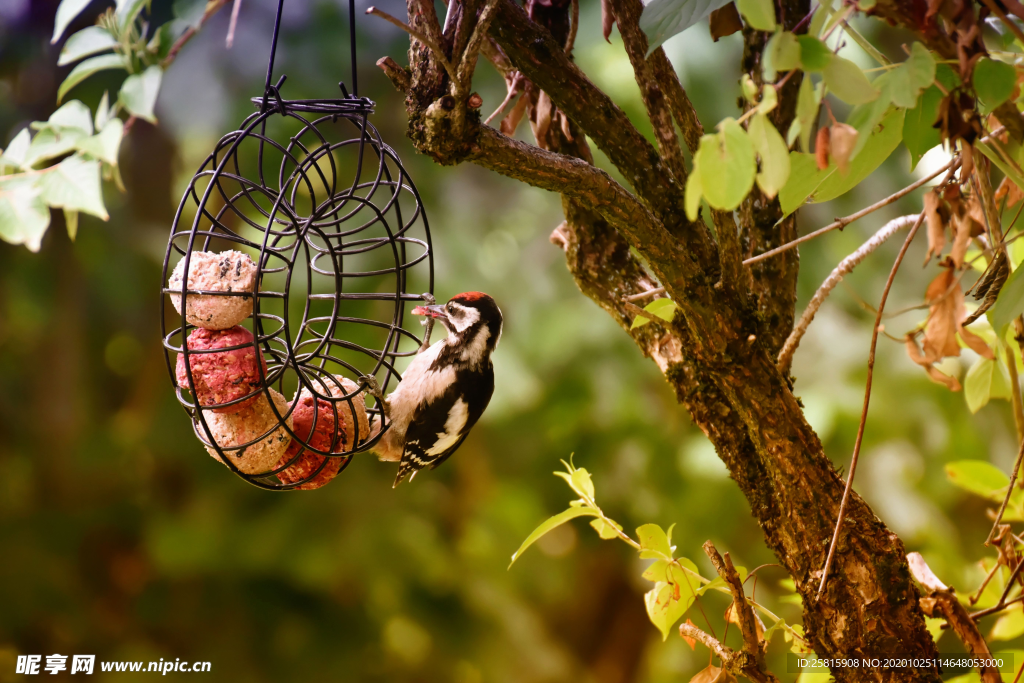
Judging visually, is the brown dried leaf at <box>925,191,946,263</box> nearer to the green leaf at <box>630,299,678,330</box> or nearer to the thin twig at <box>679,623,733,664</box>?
the green leaf at <box>630,299,678,330</box>

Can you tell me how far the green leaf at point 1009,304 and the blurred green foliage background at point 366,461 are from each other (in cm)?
165

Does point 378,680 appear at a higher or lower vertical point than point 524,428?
lower

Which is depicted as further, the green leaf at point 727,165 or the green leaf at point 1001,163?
the green leaf at point 1001,163

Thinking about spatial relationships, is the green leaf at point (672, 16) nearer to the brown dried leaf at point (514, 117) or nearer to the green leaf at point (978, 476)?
the brown dried leaf at point (514, 117)

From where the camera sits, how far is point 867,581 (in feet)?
2.60

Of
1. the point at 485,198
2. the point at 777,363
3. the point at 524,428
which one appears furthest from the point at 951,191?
the point at 485,198

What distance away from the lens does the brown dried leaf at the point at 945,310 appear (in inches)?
20.4

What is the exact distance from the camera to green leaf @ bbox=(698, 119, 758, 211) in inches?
16.7

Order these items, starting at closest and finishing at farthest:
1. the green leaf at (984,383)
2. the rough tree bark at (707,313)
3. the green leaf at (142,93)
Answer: the rough tree bark at (707,313), the green leaf at (984,383), the green leaf at (142,93)

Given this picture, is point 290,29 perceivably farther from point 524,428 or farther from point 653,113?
point 653,113

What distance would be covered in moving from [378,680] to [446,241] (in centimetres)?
182

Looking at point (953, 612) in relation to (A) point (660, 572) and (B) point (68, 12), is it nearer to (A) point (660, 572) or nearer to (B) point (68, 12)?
(A) point (660, 572)

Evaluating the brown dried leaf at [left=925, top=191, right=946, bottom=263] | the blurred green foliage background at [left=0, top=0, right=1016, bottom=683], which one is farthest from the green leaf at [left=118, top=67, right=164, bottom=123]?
the blurred green foliage background at [left=0, top=0, right=1016, bottom=683]

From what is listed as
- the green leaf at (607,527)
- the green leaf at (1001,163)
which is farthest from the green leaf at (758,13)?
the green leaf at (607,527)
